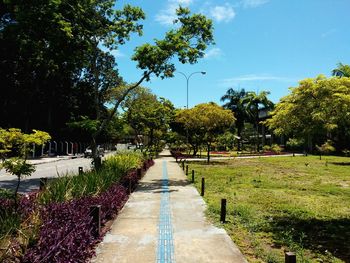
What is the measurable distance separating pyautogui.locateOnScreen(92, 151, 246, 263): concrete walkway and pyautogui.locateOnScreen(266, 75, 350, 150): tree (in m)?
3.63

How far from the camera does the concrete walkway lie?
7.54m

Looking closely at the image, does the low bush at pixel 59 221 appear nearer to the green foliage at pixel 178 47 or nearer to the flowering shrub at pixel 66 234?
the flowering shrub at pixel 66 234

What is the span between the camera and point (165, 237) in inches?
354

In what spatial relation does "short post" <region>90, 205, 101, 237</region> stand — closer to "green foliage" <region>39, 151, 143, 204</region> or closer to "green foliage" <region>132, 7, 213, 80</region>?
"green foliage" <region>39, 151, 143, 204</region>

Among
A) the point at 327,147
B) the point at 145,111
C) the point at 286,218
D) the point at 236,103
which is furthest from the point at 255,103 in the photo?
the point at 286,218

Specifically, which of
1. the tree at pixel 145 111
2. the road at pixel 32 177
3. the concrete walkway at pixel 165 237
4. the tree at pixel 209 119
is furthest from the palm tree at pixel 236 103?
the concrete walkway at pixel 165 237

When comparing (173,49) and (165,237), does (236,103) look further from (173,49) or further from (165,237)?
(165,237)

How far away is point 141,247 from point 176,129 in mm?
55415

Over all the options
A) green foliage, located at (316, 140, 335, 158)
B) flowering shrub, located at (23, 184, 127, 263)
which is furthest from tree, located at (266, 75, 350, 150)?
flowering shrub, located at (23, 184, 127, 263)

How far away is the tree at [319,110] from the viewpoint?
10062mm

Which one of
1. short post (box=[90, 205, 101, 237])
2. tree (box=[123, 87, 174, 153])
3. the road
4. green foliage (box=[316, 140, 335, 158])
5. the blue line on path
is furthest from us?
tree (box=[123, 87, 174, 153])

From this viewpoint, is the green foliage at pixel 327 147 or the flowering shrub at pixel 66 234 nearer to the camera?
the flowering shrub at pixel 66 234

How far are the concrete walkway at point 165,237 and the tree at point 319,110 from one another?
11.9 ft

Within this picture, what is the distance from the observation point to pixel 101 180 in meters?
12.2
